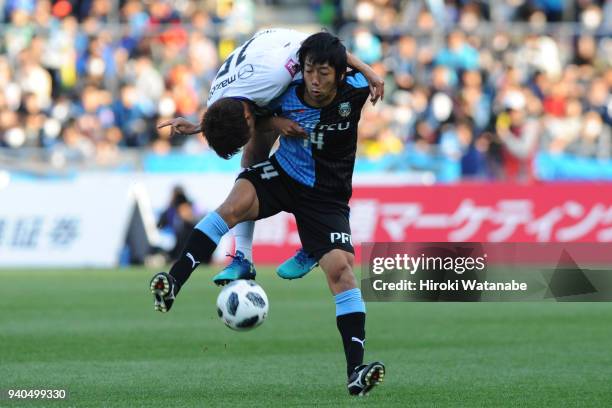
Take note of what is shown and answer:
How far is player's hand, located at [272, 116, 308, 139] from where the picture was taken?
30.2 ft

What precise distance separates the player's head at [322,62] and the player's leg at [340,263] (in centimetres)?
88

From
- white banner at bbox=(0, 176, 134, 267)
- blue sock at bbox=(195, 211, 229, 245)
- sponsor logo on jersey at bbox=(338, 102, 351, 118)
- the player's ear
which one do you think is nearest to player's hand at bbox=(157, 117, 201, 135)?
the player's ear

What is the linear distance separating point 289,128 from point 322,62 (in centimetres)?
63

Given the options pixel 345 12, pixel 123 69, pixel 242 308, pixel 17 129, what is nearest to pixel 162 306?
pixel 242 308

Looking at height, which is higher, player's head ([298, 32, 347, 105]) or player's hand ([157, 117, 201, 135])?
player's head ([298, 32, 347, 105])

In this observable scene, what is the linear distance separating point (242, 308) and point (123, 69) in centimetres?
1819

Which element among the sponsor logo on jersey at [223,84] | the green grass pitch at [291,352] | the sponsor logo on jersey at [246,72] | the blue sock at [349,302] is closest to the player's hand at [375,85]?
the sponsor logo on jersey at [246,72]

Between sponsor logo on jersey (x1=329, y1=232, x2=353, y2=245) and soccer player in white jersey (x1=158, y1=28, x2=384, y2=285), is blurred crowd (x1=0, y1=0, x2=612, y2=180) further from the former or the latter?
sponsor logo on jersey (x1=329, y1=232, x2=353, y2=245)

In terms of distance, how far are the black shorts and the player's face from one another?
0.71m

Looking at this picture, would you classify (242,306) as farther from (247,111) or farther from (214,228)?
(247,111)

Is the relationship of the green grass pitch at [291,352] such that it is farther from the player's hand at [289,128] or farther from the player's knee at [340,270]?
the player's hand at [289,128]

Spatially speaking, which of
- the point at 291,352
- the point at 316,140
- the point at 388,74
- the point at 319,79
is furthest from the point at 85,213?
the point at 319,79

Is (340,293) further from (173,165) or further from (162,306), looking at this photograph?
(173,165)

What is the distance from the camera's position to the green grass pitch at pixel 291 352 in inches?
345
